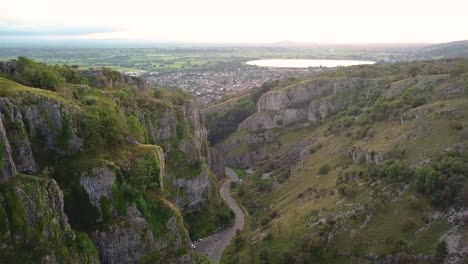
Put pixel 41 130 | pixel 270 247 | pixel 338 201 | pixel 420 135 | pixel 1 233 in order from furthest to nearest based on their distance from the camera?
pixel 420 135 → pixel 338 201 → pixel 270 247 → pixel 41 130 → pixel 1 233

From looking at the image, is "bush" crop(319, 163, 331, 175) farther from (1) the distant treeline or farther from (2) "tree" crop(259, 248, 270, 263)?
(1) the distant treeline

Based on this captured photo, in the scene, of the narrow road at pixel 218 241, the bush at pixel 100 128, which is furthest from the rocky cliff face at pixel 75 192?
the narrow road at pixel 218 241

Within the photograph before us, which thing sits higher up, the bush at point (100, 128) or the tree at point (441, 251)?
the bush at point (100, 128)

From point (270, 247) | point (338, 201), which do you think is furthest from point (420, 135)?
point (270, 247)

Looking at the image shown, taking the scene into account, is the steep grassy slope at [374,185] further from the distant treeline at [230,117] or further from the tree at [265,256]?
the distant treeline at [230,117]

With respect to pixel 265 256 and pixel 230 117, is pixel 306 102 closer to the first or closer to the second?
pixel 230 117

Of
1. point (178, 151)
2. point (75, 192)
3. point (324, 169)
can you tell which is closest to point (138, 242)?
point (75, 192)

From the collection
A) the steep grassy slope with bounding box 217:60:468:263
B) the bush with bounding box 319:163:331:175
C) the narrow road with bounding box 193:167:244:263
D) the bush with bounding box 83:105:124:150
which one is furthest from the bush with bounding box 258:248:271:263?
the bush with bounding box 319:163:331:175

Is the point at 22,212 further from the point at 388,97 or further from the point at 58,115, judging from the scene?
the point at 388,97

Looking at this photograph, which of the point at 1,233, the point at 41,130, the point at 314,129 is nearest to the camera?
the point at 1,233
